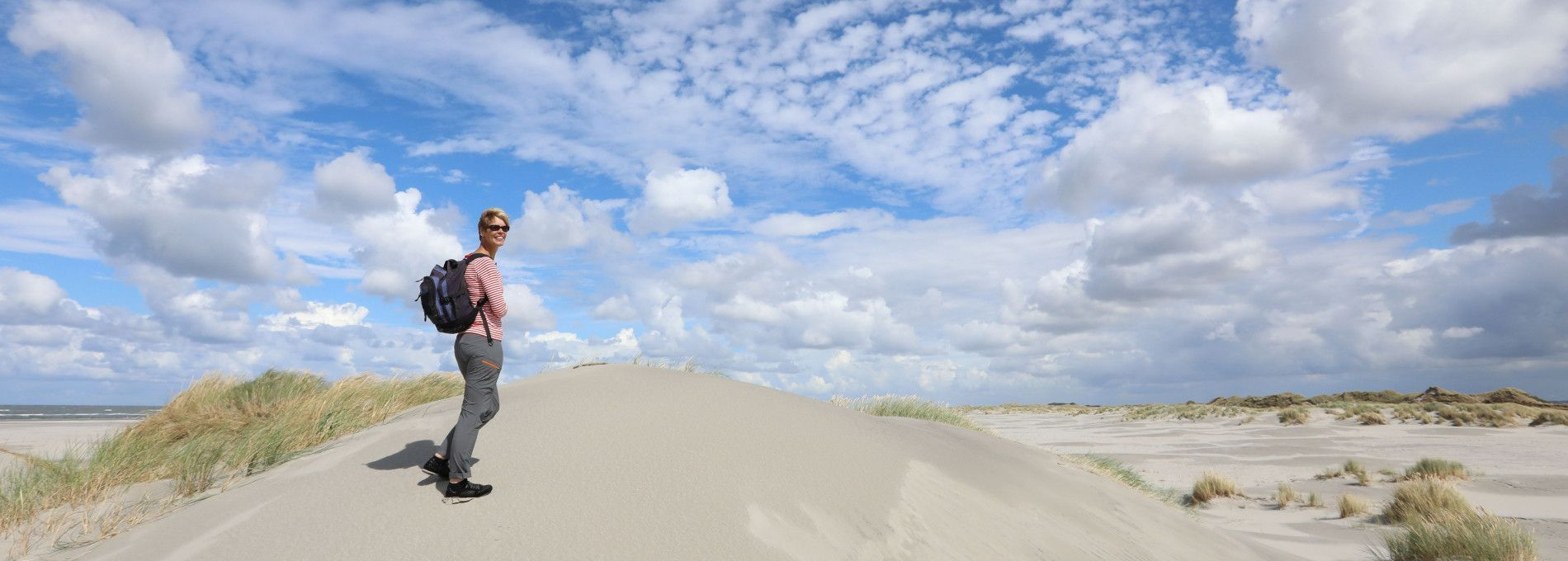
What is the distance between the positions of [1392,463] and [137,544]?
947 inches

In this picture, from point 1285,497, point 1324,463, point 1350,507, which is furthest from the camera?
point 1324,463

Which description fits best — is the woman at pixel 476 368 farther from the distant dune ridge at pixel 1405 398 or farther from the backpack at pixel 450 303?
the distant dune ridge at pixel 1405 398

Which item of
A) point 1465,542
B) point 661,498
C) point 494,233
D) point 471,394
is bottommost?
point 1465,542

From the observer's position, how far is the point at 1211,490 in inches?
537

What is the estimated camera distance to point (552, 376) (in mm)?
8352

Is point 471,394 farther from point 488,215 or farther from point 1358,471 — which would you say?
point 1358,471

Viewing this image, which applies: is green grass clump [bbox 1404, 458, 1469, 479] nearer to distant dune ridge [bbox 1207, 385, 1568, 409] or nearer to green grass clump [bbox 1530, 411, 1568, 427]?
green grass clump [bbox 1530, 411, 1568, 427]

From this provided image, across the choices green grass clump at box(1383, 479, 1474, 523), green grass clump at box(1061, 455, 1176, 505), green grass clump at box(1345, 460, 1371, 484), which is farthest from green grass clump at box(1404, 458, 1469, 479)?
green grass clump at box(1061, 455, 1176, 505)

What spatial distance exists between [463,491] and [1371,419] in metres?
36.5

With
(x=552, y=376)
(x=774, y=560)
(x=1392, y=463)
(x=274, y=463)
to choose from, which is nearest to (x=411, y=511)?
(x=774, y=560)

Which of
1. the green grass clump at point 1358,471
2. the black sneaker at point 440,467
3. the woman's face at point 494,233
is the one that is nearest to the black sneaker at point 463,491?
the black sneaker at point 440,467

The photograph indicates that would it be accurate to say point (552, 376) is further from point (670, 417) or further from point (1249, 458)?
point (1249, 458)

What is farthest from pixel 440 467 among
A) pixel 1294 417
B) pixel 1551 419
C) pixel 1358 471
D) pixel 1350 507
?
pixel 1551 419

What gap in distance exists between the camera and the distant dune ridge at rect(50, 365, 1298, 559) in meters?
4.12
